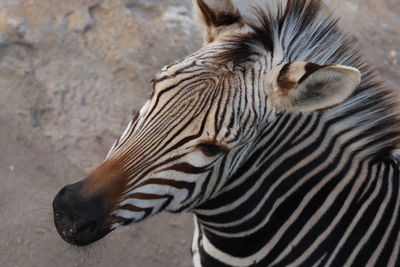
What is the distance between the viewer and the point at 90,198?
8.44 ft

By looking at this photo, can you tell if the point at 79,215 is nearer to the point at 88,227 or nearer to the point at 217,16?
the point at 88,227

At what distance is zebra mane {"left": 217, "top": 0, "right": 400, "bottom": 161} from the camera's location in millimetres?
2926

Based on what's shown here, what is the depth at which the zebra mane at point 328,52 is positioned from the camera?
9.60 ft

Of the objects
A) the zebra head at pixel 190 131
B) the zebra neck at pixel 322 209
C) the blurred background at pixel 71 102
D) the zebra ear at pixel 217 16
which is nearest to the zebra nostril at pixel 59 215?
the zebra head at pixel 190 131

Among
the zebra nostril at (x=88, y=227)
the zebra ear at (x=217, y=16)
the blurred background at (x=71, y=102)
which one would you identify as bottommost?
the blurred background at (x=71, y=102)

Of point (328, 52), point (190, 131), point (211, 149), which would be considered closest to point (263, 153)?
point (211, 149)

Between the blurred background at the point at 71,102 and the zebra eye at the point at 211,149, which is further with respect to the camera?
the blurred background at the point at 71,102

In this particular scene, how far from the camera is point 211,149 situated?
8.85 feet

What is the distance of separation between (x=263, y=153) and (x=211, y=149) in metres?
0.38

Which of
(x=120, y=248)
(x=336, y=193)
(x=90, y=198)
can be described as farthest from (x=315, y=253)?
(x=120, y=248)

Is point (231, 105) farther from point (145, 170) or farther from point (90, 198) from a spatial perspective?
Result: point (90, 198)

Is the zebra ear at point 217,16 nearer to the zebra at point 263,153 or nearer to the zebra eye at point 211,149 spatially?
the zebra at point 263,153

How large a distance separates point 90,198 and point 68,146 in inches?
122

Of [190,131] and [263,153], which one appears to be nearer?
[190,131]
